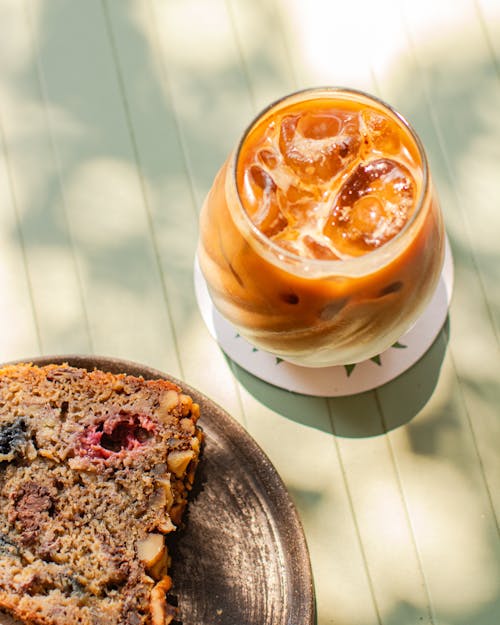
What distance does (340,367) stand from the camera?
1.58 meters

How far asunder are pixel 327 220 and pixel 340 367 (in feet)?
1.40

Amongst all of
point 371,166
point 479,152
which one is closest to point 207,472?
point 371,166

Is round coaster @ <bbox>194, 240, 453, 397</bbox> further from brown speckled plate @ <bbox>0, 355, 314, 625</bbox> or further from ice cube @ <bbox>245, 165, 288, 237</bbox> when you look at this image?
ice cube @ <bbox>245, 165, 288, 237</bbox>

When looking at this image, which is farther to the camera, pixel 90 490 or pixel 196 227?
pixel 196 227

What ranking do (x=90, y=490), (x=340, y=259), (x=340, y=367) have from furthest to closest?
(x=340, y=367)
(x=90, y=490)
(x=340, y=259)

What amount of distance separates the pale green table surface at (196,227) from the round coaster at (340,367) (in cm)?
2

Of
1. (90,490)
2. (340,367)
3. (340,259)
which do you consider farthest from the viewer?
(340,367)

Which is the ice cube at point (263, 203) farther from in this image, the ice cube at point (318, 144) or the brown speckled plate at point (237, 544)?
the brown speckled plate at point (237, 544)

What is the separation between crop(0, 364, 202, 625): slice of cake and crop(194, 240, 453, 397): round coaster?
16 centimetres

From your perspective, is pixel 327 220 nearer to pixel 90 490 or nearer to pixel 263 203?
pixel 263 203

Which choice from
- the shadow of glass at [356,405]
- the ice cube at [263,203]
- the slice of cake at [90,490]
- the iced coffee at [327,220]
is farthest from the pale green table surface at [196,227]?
the ice cube at [263,203]

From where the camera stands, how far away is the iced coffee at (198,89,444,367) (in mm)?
1182

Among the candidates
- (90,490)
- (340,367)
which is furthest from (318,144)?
(90,490)

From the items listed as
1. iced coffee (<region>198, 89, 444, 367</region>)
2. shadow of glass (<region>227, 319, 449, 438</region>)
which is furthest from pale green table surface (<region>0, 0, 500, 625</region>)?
→ iced coffee (<region>198, 89, 444, 367</region>)
